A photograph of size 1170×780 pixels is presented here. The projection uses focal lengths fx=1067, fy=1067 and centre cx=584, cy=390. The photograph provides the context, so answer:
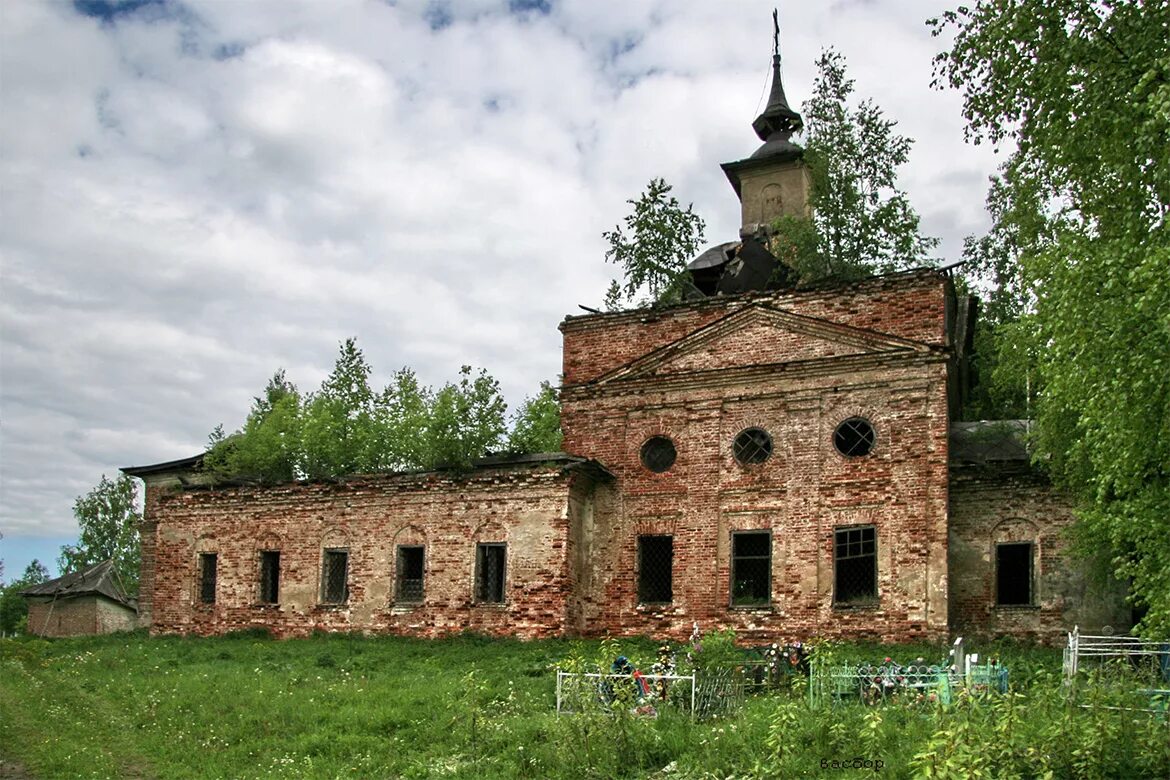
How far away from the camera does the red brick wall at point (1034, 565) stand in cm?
1861

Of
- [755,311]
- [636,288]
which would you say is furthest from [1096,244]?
[636,288]

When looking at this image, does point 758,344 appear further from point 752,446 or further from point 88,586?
point 88,586

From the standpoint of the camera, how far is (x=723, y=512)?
68.1 ft

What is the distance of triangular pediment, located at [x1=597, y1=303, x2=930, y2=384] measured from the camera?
20.2m

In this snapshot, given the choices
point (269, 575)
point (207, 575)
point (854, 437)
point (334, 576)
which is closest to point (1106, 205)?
point (854, 437)

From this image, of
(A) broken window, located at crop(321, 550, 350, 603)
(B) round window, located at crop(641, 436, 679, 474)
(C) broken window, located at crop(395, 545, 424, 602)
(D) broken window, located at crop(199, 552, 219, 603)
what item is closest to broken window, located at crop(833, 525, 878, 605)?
(B) round window, located at crop(641, 436, 679, 474)

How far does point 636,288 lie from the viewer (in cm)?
3156

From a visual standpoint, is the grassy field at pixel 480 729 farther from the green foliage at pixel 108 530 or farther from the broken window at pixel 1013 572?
the green foliage at pixel 108 530

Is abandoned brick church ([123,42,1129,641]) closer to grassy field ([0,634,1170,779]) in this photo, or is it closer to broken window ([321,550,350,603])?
broken window ([321,550,350,603])

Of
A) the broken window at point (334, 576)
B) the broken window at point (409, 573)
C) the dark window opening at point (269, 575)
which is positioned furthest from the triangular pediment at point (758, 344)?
the dark window opening at point (269, 575)

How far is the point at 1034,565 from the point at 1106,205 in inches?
337

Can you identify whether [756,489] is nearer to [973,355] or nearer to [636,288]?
[973,355]

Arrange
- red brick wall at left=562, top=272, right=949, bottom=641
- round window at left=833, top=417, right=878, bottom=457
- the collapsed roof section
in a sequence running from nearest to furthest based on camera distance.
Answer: red brick wall at left=562, top=272, right=949, bottom=641 → round window at left=833, top=417, right=878, bottom=457 → the collapsed roof section

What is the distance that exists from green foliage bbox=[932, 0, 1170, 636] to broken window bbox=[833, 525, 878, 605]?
6039mm
